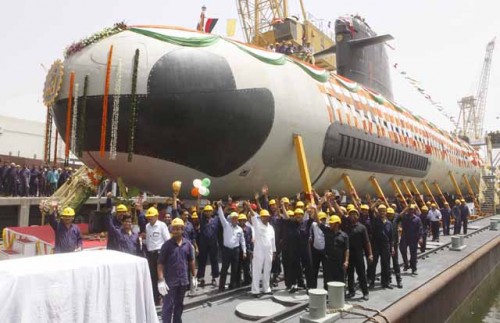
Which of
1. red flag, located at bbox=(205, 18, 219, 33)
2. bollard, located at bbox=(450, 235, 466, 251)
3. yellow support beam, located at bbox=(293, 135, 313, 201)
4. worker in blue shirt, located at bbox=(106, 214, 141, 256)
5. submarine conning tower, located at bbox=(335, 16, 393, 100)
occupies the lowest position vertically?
bollard, located at bbox=(450, 235, 466, 251)

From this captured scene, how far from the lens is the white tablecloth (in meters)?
3.35

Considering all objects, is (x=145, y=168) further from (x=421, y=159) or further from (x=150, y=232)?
(x=421, y=159)

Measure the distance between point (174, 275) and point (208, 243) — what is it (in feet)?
9.06

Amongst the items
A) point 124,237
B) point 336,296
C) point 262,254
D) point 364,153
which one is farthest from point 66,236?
point 364,153

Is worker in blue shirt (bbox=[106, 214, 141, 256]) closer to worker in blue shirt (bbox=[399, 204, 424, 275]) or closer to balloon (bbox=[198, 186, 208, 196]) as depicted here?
balloon (bbox=[198, 186, 208, 196])

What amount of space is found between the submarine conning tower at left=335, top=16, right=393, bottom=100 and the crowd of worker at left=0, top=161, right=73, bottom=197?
13448mm

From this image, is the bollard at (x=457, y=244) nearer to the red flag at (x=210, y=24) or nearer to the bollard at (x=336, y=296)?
the bollard at (x=336, y=296)

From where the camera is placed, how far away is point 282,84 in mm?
10922

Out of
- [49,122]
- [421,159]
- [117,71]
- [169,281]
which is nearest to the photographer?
[169,281]

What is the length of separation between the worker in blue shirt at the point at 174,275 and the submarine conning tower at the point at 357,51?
51.4ft

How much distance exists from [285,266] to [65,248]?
4011 mm

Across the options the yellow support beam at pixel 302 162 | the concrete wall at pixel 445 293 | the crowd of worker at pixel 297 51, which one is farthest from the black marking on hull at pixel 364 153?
the concrete wall at pixel 445 293

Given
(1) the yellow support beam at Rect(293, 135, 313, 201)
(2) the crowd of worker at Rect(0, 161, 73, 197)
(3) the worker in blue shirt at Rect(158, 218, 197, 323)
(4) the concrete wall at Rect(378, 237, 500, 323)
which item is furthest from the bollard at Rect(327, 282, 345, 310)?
(2) the crowd of worker at Rect(0, 161, 73, 197)

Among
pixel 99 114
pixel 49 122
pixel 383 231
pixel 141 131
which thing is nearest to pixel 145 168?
pixel 141 131
